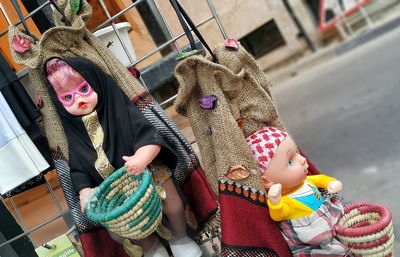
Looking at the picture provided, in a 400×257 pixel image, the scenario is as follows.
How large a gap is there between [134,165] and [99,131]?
19 centimetres

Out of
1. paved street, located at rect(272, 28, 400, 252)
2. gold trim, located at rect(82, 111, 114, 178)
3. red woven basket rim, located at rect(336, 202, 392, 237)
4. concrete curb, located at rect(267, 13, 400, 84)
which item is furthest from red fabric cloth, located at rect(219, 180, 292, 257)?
concrete curb, located at rect(267, 13, 400, 84)

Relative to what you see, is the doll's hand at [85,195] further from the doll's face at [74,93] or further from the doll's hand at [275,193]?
the doll's hand at [275,193]

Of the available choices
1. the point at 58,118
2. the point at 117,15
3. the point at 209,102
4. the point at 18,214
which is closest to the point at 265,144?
the point at 209,102

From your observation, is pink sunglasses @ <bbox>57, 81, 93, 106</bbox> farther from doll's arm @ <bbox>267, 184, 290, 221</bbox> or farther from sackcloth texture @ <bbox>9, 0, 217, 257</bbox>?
doll's arm @ <bbox>267, 184, 290, 221</bbox>

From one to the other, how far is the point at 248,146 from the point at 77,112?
50 centimetres

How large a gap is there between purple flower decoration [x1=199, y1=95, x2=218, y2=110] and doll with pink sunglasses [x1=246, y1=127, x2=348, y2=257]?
154 mm

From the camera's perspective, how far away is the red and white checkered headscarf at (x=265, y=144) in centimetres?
Result: 135

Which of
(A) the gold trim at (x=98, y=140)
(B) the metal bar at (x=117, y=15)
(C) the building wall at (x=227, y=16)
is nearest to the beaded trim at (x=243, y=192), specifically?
(A) the gold trim at (x=98, y=140)

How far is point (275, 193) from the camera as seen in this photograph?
4.17ft

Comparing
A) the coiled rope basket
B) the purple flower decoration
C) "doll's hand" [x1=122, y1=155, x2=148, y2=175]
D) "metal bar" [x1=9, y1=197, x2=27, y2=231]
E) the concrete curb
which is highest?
the purple flower decoration

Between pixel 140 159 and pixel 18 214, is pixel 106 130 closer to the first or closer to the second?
pixel 140 159

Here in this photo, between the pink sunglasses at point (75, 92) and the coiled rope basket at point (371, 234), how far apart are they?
2.62 feet

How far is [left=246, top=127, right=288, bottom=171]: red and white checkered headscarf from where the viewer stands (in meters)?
1.35

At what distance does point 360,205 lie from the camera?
1.36 metres
